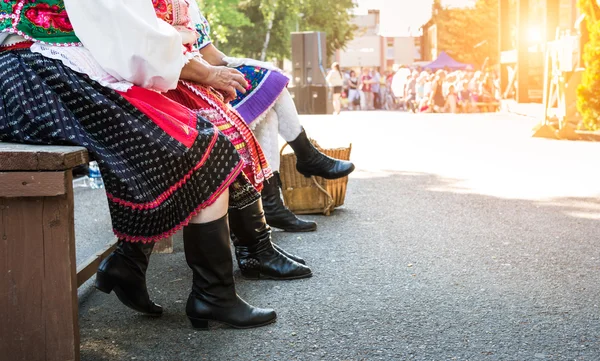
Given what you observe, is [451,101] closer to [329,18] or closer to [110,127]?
[329,18]

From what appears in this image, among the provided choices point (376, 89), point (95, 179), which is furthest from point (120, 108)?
point (376, 89)

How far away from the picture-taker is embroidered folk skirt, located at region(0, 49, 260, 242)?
8.35 ft

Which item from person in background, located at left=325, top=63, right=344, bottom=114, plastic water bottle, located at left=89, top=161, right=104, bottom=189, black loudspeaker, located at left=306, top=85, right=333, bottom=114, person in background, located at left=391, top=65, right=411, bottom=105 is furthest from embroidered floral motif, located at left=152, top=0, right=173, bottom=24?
person in background, located at left=391, top=65, right=411, bottom=105

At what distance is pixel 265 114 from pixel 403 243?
1.05 metres

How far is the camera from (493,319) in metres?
3.08

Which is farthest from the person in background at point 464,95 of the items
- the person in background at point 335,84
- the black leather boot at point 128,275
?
the black leather boot at point 128,275

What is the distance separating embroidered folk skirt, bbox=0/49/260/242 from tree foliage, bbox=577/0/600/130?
858 centimetres

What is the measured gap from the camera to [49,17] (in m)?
2.62

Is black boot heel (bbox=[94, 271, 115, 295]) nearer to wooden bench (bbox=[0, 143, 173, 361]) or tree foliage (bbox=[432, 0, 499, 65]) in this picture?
wooden bench (bbox=[0, 143, 173, 361])

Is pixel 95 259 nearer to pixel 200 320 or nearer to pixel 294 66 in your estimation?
pixel 200 320

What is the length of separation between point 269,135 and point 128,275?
5.96 feet

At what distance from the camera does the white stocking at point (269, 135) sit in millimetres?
4711

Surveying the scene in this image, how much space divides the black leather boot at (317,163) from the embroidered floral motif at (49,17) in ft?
8.12

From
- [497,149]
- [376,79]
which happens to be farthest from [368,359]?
[376,79]
